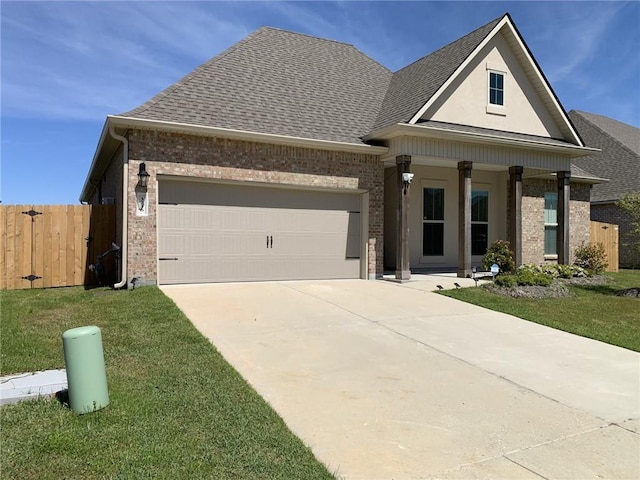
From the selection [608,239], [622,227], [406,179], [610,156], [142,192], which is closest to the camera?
[142,192]

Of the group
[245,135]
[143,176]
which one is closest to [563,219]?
[245,135]

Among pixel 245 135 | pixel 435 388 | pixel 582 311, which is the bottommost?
pixel 435 388

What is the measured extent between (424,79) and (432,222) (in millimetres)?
4700

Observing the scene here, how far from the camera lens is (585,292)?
11500 mm

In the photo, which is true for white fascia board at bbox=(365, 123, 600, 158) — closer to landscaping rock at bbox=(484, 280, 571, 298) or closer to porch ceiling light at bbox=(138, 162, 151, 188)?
landscaping rock at bbox=(484, 280, 571, 298)

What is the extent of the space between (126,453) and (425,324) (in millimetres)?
5314

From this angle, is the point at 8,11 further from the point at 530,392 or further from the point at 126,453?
the point at 530,392

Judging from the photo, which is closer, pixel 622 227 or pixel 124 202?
pixel 124 202

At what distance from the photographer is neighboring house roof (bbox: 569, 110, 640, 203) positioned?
72.5 ft

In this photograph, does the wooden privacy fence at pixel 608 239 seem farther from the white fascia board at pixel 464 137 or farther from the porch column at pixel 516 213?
the porch column at pixel 516 213

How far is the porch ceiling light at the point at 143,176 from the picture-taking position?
33.0 ft

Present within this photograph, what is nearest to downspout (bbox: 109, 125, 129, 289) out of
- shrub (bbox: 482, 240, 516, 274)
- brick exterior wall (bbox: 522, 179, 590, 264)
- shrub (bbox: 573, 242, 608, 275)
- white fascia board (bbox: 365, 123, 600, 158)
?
white fascia board (bbox: 365, 123, 600, 158)

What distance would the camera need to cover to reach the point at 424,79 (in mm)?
13930

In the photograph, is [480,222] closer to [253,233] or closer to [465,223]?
[465,223]
